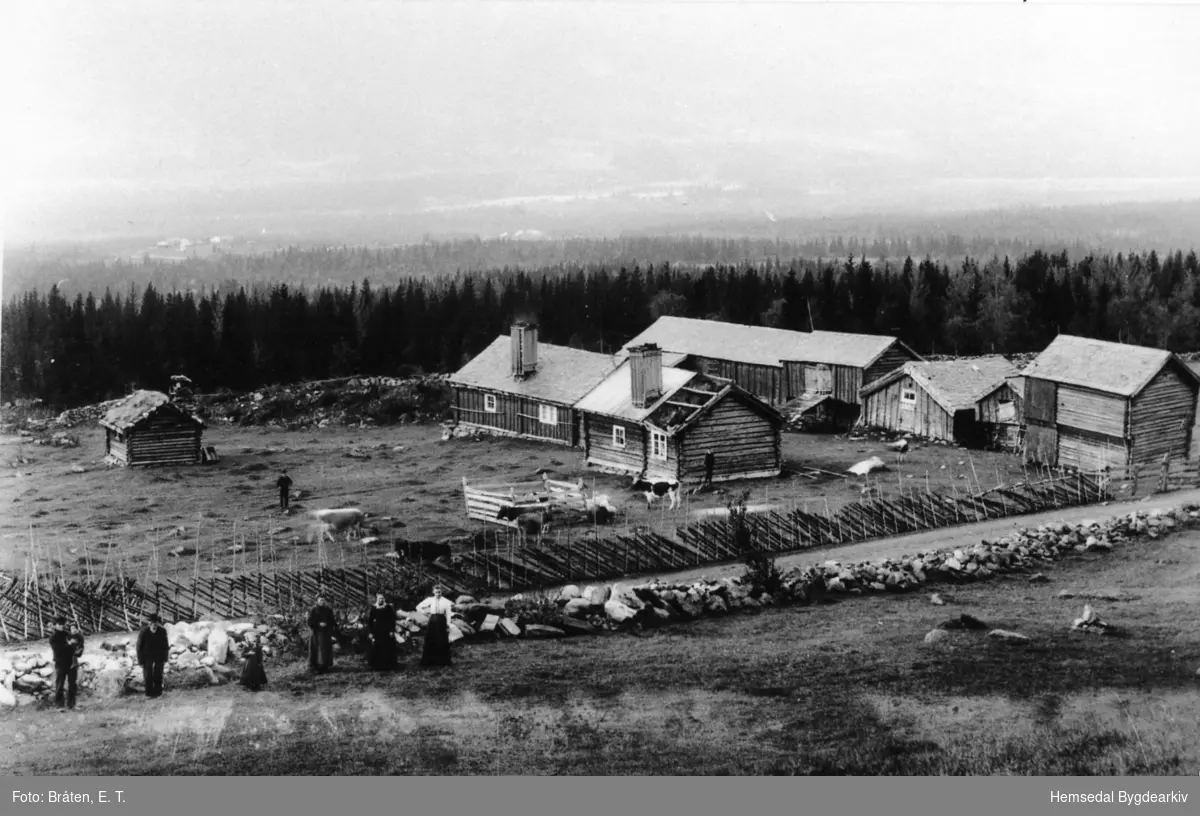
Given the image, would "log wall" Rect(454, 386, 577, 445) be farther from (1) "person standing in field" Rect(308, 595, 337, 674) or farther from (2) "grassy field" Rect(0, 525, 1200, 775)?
(2) "grassy field" Rect(0, 525, 1200, 775)

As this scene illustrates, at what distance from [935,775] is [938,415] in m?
22.6

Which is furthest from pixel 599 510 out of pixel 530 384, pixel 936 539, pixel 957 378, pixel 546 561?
pixel 957 378

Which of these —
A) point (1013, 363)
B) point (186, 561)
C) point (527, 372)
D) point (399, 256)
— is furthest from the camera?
point (1013, 363)

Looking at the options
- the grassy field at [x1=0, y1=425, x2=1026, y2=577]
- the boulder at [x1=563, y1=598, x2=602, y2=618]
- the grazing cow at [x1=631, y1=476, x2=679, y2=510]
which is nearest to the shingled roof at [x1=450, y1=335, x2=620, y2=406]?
the grazing cow at [x1=631, y1=476, x2=679, y2=510]

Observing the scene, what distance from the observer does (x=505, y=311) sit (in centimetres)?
3656

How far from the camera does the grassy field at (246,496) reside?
20688 millimetres

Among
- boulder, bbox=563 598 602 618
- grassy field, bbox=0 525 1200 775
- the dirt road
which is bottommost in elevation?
grassy field, bbox=0 525 1200 775

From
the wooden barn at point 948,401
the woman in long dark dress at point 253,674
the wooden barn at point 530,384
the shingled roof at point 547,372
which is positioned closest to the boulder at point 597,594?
the woman in long dark dress at point 253,674

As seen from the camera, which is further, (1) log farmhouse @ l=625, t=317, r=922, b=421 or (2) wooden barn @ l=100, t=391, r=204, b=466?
(1) log farmhouse @ l=625, t=317, r=922, b=421

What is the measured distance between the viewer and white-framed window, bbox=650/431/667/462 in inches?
1266

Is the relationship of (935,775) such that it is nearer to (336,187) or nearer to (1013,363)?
(336,187)

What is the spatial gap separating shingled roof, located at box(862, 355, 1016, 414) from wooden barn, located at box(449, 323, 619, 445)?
9967 mm

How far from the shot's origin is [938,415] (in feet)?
128

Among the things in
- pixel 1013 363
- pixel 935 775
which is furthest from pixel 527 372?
pixel 935 775
